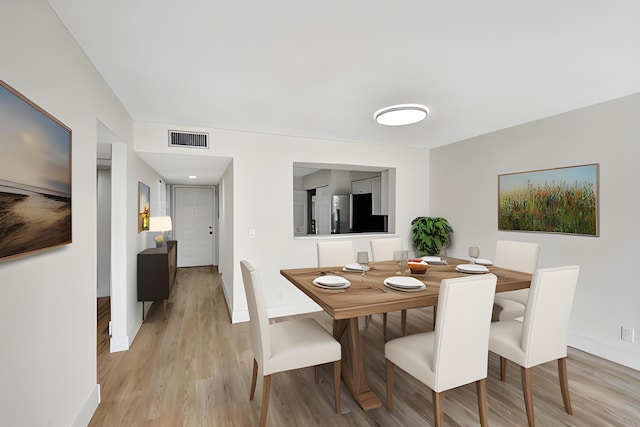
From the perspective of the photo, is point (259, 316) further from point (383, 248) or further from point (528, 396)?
point (383, 248)

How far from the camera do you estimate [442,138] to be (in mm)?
4262

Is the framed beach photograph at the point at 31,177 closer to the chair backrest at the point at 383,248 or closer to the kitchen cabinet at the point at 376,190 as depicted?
the chair backrest at the point at 383,248

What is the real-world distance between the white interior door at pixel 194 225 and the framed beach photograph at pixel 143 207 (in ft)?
10.5

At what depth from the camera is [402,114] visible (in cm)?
264

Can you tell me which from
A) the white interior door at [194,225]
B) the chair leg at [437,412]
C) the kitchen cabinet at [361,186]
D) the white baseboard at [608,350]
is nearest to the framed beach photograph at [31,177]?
the chair leg at [437,412]

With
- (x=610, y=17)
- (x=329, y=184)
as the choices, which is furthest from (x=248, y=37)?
(x=329, y=184)

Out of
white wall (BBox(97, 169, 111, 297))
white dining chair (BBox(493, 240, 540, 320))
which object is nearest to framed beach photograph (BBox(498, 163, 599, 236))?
white dining chair (BBox(493, 240, 540, 320))

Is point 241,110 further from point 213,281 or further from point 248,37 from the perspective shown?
point 213,281

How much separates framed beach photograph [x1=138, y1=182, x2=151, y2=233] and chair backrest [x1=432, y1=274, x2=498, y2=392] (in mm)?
3461

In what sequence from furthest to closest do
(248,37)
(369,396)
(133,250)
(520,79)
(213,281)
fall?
1. (213,281)
2. (133,250)
3. (520,79)
4. (369,396)
5. (248,37)

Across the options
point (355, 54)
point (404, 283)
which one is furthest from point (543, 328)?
point (355, 54)

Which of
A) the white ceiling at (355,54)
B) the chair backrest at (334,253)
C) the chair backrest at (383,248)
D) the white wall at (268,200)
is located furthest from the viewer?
the white wall at (268,200)

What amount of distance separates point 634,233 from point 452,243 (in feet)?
6.68

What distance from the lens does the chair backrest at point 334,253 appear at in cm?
334
